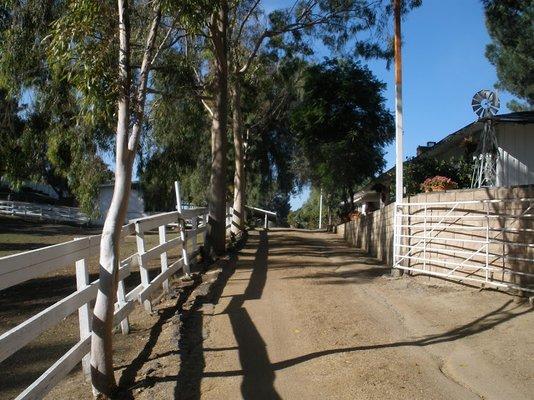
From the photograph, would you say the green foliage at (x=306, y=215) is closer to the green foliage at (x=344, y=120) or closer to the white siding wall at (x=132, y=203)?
the white siding wall at (x=132, y=203)

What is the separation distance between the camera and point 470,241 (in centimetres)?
1005

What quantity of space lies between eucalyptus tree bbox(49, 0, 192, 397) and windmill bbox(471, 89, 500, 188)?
9702 millimetres

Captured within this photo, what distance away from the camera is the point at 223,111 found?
52.3 feet

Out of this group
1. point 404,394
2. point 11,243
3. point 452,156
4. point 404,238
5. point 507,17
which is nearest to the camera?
point 404,394

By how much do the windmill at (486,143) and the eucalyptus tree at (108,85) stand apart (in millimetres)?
9702

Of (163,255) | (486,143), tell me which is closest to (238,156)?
(486,143)

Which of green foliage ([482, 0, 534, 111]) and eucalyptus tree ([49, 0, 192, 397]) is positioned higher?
green foliage ([482, 0, 534, 111])

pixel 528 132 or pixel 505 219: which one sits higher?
pixel 528 132

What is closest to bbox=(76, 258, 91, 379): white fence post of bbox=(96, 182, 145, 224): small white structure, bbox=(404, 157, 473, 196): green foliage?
bbox=(404, 157, 473, 196): green foliage

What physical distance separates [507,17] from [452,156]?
5.00 meters

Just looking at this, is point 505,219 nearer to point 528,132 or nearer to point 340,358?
point 340,358

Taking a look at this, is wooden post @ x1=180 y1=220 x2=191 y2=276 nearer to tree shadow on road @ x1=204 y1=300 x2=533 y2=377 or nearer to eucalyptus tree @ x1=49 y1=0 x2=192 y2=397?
eucalyptus tree @ x1=49 y1=0 x2=192 y2=397

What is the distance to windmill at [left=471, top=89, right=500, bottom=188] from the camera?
15.1m

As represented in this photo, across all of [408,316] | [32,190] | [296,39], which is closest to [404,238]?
[408,316]
